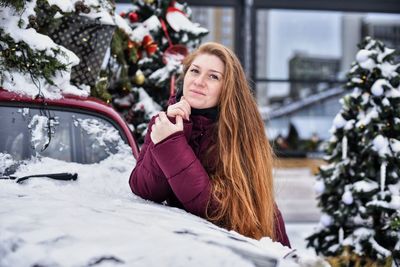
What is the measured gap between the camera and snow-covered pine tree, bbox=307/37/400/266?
4758 millimetres

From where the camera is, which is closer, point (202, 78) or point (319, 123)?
point (202, 78)

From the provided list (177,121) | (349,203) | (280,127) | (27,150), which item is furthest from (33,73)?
(280,127)

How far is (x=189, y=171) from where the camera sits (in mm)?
2398

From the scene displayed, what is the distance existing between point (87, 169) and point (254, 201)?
96cm

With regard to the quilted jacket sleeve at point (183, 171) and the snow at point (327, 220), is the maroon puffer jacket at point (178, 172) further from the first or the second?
the snow at point (327, 220)

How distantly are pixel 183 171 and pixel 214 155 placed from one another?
29cm

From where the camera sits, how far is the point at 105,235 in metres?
1.73

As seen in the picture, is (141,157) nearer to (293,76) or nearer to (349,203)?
(349,203)

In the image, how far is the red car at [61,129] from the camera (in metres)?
2.92

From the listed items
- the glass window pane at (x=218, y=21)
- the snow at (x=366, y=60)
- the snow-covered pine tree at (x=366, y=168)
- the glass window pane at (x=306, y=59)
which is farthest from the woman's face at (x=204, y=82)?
the glass window pane at (x=306, y=59)

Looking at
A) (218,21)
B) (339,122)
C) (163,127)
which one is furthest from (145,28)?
(218,21)

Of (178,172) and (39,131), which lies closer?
(178,172)

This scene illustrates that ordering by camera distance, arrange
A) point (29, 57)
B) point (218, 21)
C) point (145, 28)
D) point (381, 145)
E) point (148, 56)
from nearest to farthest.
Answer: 1. point (29, 57)
2. point (381, 145)
3. point (145, 28)
4. point (148, 56)
5. point (218, 21)

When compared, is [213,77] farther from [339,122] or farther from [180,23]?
[180,23]
